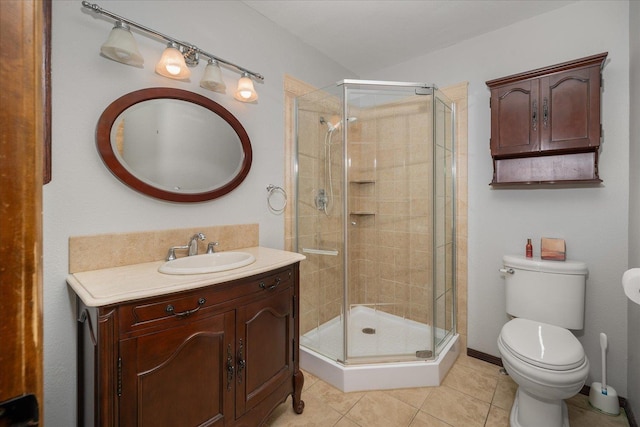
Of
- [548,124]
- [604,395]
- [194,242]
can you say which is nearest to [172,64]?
[194,242]

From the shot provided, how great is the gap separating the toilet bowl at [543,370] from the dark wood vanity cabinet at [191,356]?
1.21m

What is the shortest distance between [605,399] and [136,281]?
263 centimetres

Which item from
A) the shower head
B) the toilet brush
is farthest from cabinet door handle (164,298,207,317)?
the toilet brush

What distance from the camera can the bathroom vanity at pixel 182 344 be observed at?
0.98m

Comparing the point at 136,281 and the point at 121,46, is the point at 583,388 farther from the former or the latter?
the point at 121,46

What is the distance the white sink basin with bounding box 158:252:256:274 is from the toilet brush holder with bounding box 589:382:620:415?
2212 mm

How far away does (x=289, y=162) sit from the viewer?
2225mm

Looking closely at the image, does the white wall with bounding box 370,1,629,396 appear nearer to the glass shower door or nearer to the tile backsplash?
the glass shower door

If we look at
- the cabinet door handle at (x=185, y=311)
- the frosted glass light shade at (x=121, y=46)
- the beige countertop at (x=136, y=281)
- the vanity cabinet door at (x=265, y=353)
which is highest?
the frosted glass light shade at (x=121, y=46)

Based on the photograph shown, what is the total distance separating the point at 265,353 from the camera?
1464mm

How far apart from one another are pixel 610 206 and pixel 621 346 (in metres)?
0.86

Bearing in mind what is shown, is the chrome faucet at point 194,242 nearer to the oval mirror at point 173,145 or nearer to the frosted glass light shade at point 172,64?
the oval mirror at point 173,145

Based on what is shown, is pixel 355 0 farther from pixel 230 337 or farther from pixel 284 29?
pixel 230 337

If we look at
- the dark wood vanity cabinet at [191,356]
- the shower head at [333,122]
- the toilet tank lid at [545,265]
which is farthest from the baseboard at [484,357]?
the shower head at [333,122]
